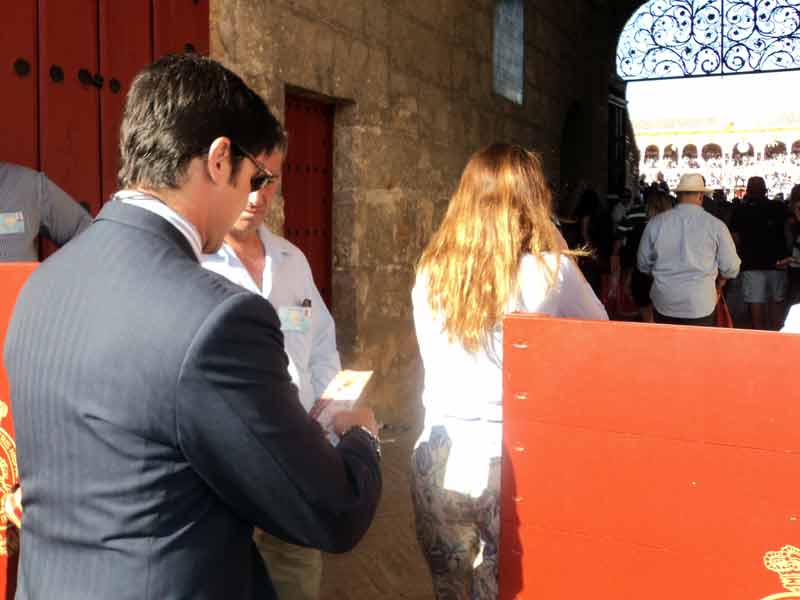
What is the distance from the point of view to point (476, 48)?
7.46 metres

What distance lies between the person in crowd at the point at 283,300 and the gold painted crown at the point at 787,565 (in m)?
1.14

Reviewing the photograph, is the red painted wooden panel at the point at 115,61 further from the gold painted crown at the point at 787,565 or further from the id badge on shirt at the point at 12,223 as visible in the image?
the gold painted crown at the point at 787,565

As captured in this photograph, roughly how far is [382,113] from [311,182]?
751 mm

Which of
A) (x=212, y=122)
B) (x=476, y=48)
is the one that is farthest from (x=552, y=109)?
(x=212, y=122)

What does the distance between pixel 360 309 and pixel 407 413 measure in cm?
105

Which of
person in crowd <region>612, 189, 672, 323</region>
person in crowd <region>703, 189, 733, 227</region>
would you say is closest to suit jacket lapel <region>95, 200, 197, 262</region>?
person in crowd <region>612, 189, 672, 323</region>

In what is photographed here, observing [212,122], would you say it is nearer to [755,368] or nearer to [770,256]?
[755,368]

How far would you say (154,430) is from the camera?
1094 mm

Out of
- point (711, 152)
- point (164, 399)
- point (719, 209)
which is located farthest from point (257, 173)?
point (711, 152)

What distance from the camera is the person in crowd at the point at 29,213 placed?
9.68 feet

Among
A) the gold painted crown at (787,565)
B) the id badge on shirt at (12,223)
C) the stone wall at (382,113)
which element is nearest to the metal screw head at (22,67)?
the id badge on shirt at (12,223)

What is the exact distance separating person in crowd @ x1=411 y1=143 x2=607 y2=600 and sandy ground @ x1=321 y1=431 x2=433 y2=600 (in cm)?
133

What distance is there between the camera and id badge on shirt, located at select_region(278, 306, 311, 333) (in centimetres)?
238

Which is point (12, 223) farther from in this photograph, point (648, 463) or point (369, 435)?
point (648, 463)
